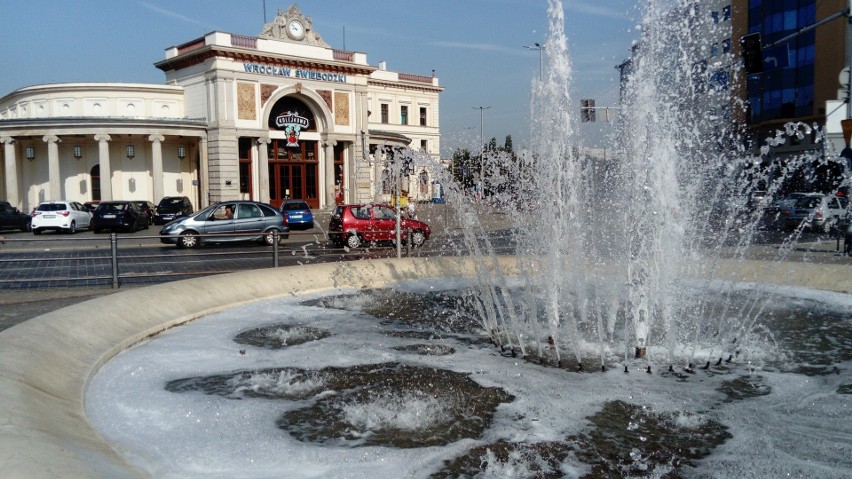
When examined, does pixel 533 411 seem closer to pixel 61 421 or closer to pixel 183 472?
pixel 183 472

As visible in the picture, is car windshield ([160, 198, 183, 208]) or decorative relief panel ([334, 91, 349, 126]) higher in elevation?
decorative relief panel ([334, 91, 349, 126])

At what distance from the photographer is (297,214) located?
3053cm

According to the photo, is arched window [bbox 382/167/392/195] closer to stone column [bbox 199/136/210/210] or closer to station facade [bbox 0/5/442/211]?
station facade [bbox 0/5/442/211]

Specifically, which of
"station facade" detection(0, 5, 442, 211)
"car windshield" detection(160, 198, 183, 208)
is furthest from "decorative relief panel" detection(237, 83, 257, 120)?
"car windshield" detection(160, 198, 183, 208)

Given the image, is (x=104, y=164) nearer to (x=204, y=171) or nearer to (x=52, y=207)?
(x=204, y=171)

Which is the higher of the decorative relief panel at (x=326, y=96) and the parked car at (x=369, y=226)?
the decorative relief panel at (x=326, y=96)

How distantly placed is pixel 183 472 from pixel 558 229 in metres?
6.33

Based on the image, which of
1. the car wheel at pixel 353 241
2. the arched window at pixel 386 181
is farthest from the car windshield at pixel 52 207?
the arched window at pixel 386 181

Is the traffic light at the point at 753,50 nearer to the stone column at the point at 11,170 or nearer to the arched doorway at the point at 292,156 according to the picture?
the arched doorway at the point at 292,156

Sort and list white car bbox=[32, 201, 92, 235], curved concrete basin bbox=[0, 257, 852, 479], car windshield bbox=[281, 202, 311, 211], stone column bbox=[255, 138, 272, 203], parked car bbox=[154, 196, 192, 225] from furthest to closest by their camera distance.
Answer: stone column bbox=[255, 138, 272, 203] < parked car bbox=[154, 196, 192, 225] < car windshield bbox=[281, 202, 311, 211] < white car bbox=[32, 201, 92, 235] < curved concrete basin bbox=[0, 257, 852, 479]

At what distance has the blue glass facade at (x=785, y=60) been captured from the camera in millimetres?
43094

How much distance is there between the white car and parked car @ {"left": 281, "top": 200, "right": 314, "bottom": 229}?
9670 mm

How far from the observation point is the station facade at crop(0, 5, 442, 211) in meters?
41.2

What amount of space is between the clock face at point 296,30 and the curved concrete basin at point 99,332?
124 ft
